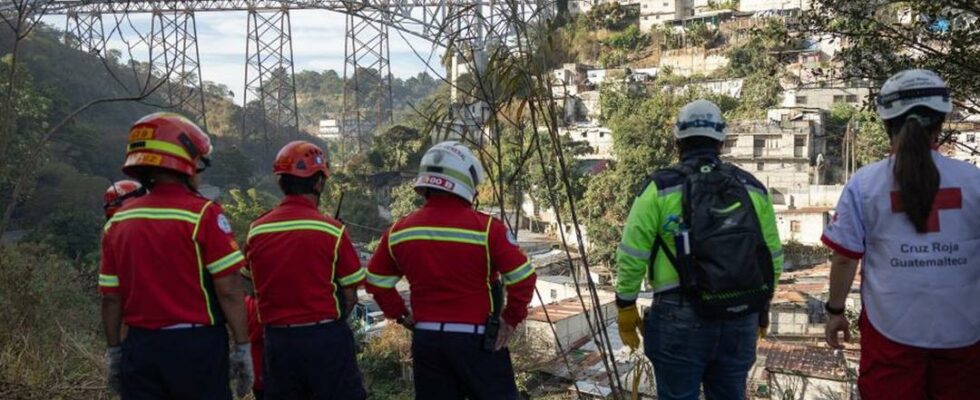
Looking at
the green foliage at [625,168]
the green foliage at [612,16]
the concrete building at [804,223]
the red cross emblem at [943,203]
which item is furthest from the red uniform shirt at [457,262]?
the green foliage at [612,16]

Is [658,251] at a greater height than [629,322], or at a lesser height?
greater

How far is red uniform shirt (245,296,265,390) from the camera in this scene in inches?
105

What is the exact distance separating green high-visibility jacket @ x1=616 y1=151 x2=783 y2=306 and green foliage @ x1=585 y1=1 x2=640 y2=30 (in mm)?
40997

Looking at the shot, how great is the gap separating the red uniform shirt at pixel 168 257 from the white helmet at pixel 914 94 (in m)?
1.95

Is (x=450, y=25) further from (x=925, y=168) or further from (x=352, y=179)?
(x=352, y=179)

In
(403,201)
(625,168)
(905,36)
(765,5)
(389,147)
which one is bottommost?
(403,201)

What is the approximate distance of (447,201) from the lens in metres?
2.43

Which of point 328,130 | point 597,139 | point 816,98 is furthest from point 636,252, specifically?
point 328,130

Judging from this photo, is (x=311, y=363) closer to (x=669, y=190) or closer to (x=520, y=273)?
(x=520, y=273)

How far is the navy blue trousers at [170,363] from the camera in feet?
6.72

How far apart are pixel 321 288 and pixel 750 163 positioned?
25612 millimetres

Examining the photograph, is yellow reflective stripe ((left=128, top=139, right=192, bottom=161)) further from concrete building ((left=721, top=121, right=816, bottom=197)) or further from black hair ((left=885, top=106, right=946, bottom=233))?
concrete building ((left=721, top=121, right=816, bottom=197))

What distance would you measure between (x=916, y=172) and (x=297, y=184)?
78.0 inches

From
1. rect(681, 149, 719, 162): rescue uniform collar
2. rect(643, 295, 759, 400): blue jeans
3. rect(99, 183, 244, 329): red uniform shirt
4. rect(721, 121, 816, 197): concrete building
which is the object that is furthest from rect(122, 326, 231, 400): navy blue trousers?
rect(721, 121, 816, 197): concrete building
